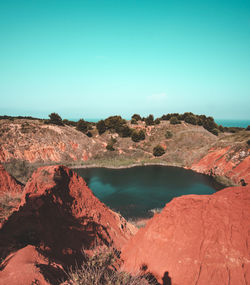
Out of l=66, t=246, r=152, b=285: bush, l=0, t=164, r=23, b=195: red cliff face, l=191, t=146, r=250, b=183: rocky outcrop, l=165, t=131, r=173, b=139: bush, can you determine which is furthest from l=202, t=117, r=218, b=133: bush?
l=66, t=246, r=152, b=285: bush

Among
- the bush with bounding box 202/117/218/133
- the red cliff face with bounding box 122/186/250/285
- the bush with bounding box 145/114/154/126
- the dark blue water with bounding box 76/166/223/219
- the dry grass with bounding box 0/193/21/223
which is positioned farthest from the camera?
the bush with bounding box 202/117/218/133

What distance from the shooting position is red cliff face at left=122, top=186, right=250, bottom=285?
7383 mm

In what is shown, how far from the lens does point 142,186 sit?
3056cm

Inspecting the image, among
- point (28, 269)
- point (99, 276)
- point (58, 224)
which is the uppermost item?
point (99, 276)

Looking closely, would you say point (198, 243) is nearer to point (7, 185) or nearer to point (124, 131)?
point (7, 185)

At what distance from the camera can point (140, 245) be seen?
9.41m

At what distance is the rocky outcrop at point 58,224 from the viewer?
7.46 m

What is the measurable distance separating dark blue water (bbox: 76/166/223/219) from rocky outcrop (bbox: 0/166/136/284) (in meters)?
8.89

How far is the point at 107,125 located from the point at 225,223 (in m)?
57.8

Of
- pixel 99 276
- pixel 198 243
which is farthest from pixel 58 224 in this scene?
pixel 198 243

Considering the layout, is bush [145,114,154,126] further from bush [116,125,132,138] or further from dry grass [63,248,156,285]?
dry grass [63,248,156,285]

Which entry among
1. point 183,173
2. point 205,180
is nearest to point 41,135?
point 183,173

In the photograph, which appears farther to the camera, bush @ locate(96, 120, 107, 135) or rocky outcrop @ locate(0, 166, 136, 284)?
bush @ locate(96, 120, 107, 135)

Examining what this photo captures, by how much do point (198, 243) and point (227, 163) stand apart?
104 ft
